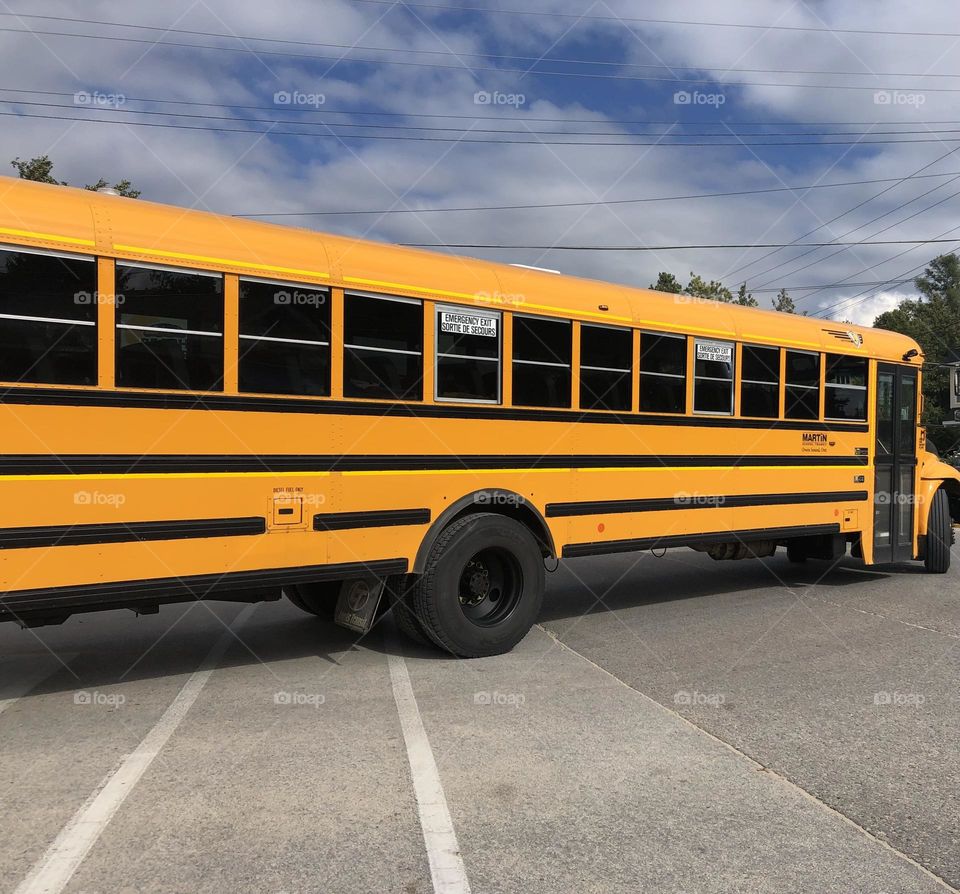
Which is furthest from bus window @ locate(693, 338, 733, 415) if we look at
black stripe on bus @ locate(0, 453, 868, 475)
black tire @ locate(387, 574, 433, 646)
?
black tire @ locate(387, 574, 433, 646)

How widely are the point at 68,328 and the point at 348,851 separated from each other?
2.90 m

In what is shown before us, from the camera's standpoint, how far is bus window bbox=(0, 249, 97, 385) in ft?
13.2

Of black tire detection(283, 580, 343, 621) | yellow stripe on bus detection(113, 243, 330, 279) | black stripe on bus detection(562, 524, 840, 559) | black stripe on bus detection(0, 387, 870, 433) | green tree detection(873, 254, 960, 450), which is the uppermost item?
green tree detection(873, 254, 960, 450)

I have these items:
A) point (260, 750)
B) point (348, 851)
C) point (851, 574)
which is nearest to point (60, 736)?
point (260, 750)

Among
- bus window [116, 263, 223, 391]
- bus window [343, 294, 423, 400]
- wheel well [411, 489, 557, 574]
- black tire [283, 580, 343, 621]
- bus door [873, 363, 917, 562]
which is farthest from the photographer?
bus door [873, 363, 917, 562]

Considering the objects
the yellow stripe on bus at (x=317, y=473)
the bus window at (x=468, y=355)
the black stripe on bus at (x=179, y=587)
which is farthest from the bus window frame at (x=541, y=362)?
the black stripe on bus at (x=179, y=587)

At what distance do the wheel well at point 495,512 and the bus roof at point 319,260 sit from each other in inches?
52.3

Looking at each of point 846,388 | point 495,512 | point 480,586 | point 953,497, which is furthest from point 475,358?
point 953,497

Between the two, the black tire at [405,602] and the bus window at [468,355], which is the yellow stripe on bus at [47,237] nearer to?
the bus window at [468,355]

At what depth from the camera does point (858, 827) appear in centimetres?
321

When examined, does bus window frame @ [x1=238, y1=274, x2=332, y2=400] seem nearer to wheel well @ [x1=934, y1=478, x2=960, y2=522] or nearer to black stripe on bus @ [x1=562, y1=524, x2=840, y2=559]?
black stripe on bus @ [x1=562, y1=524, x2=840, y2=559]

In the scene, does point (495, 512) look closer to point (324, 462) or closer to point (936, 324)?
point (324, 462)

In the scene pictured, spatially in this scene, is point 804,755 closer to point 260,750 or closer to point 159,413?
point 260,750

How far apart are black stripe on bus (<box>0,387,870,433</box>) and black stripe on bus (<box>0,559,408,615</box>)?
0.94 meters
